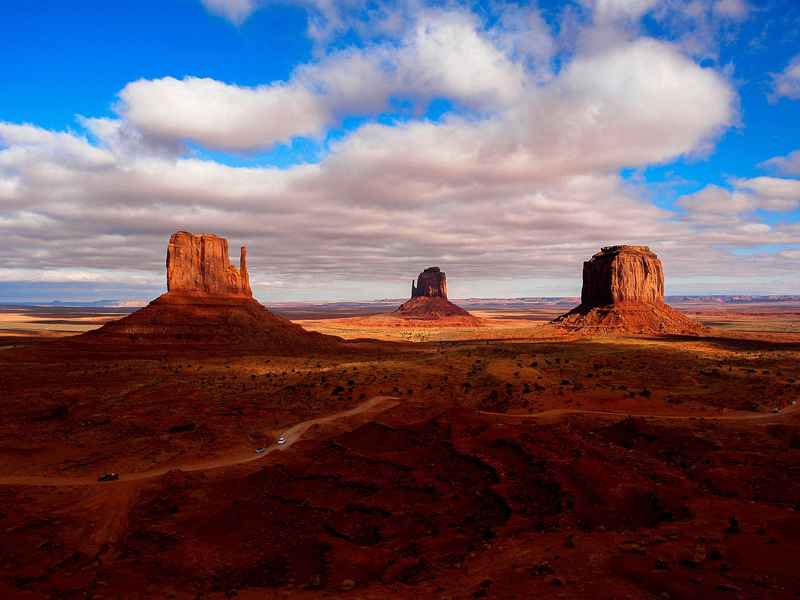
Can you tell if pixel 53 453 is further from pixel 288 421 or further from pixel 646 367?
pixel 646 367

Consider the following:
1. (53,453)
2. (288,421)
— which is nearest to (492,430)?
(288,421)

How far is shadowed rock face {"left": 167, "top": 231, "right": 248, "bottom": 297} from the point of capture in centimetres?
9094

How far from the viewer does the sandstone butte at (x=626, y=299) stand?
10512 centimetres

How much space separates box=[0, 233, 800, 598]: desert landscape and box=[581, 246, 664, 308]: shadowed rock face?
77.8 meters

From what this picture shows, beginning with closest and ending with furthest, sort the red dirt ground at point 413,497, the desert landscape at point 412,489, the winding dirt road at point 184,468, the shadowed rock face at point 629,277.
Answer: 1. the red dirt ground at point 413,497
2. the desert landscape at point 412,489
3. the winding dirt road at point 184,468
4. the shadowed rock face at point 629,277

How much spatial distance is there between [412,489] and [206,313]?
7934 cm

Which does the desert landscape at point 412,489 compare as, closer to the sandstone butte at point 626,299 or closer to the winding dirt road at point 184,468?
the winding dirt road at point 184,468

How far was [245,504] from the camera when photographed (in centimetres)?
1811

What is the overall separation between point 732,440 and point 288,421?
81.7 feet

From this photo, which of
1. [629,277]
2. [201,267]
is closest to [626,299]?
[629,277]

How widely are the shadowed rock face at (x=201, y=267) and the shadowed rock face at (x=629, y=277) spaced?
87627 millimetres

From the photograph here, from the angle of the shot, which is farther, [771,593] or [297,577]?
[297,577]

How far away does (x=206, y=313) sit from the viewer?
87.5 meters

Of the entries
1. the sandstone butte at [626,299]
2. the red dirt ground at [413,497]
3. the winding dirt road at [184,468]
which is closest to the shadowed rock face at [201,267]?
the red dirt ground at [413,497]
